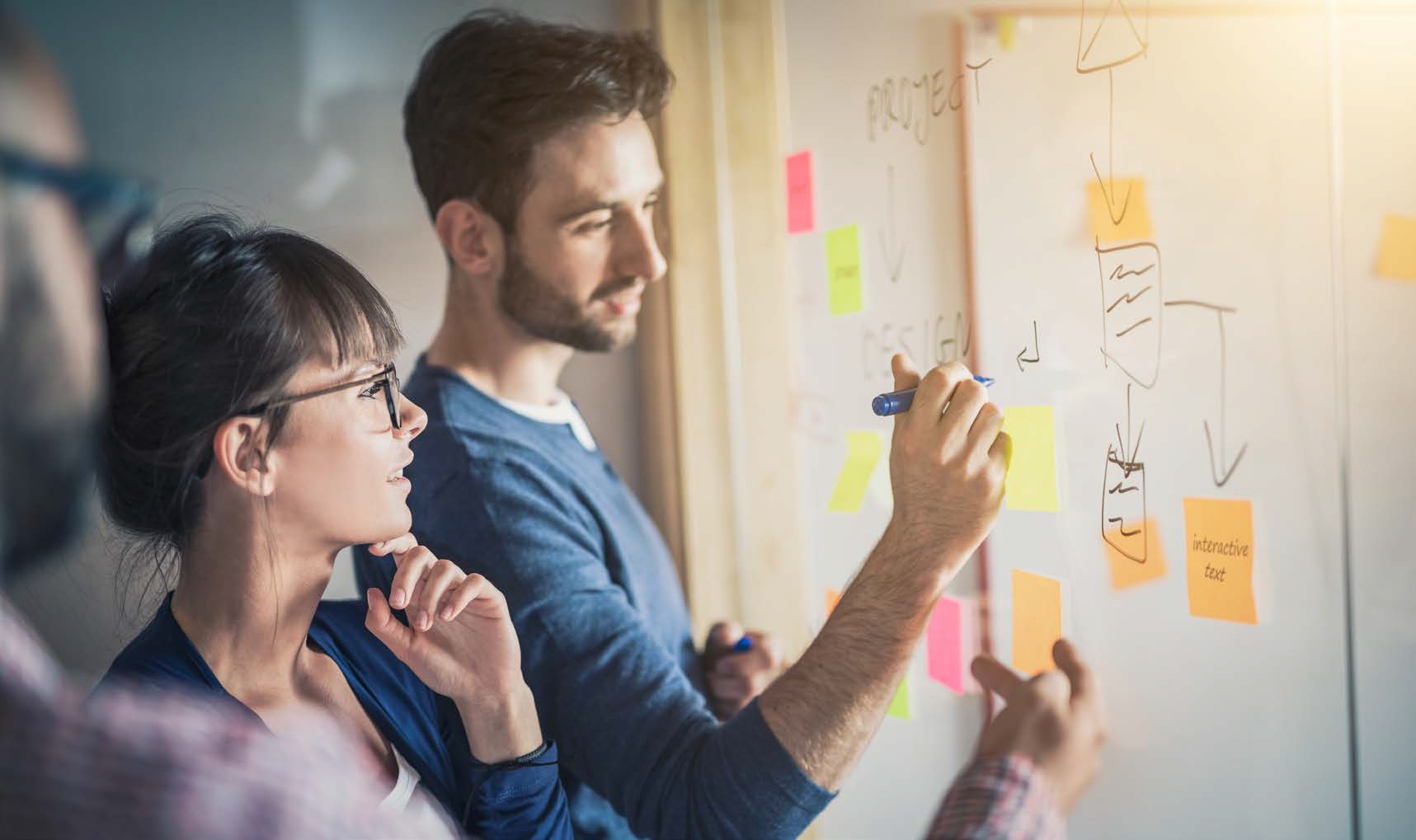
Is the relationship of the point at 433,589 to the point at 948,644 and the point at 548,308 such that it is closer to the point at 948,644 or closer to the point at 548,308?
the point at 548,308

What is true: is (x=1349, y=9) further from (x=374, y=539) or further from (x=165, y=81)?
(x=165, y=81)

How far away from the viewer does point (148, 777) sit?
48 centimetres

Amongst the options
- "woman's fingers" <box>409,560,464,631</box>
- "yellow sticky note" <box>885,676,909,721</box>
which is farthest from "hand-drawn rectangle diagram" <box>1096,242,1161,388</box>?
"woman's fingers" <box>409,560,464,631</box>

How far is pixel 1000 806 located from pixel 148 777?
45cm

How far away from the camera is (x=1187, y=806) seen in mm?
825

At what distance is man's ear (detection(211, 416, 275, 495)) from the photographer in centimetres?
77

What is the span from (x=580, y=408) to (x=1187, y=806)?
1.18m

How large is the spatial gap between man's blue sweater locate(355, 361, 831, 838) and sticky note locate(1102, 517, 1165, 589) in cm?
32

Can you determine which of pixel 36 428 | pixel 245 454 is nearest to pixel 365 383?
pixel 245 454

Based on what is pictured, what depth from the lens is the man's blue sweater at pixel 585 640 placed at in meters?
0.83

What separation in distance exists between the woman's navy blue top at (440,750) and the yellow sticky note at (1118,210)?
Answer: 0.67m

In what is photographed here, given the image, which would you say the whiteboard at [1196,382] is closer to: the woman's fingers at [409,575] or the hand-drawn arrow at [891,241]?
the hand-drawn arrow at [891,241]

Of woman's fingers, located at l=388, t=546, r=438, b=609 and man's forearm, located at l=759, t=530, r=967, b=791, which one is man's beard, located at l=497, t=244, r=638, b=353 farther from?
man's forearm, located at l=759, t=530, r=967, b=791

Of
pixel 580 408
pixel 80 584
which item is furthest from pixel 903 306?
pixel 80 584
